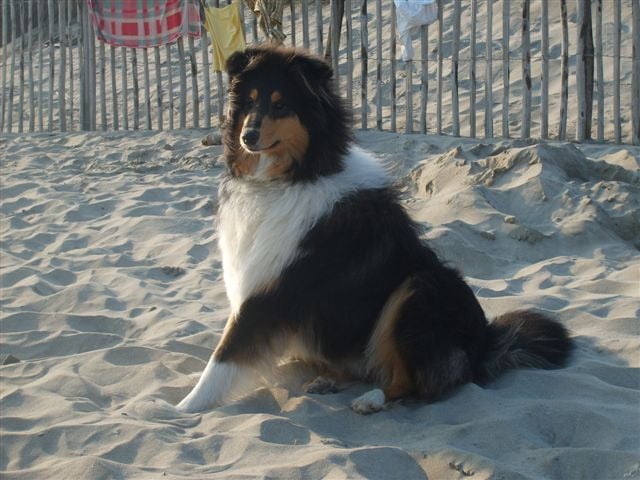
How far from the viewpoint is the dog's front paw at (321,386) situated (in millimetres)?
3980

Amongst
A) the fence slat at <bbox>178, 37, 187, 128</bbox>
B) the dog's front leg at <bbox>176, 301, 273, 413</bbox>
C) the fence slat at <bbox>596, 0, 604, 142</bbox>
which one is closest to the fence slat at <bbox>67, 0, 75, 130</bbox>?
the fence slat at <bbox>178, 37, 187, 128</bbox>

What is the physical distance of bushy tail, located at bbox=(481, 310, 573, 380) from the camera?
3998 mm

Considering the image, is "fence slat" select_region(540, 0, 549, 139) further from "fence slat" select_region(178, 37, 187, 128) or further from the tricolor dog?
the tricolor dog

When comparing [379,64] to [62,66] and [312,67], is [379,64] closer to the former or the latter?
[62,66]

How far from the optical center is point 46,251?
261 inches

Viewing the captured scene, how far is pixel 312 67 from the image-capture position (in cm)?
403

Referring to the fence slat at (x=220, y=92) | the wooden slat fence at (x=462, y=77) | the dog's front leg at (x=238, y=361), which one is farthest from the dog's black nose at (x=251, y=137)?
the fence slat at (x=220, y=92)

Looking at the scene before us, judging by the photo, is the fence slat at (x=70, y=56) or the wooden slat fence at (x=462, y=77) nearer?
the wooden slat fence at (x=462, y=77)

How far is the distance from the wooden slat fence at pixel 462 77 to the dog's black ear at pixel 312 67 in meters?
3.25

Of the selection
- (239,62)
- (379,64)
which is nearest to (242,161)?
(239,62)

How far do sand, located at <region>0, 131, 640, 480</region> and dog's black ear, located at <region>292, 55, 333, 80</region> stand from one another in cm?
141

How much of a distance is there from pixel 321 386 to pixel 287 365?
0.34 m

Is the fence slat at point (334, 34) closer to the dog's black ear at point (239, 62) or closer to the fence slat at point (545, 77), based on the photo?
the fence slat at point (545, 77)

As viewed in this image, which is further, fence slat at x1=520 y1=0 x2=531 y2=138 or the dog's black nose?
fence slat at x1=520 y1=0 x2=531 y2=138
